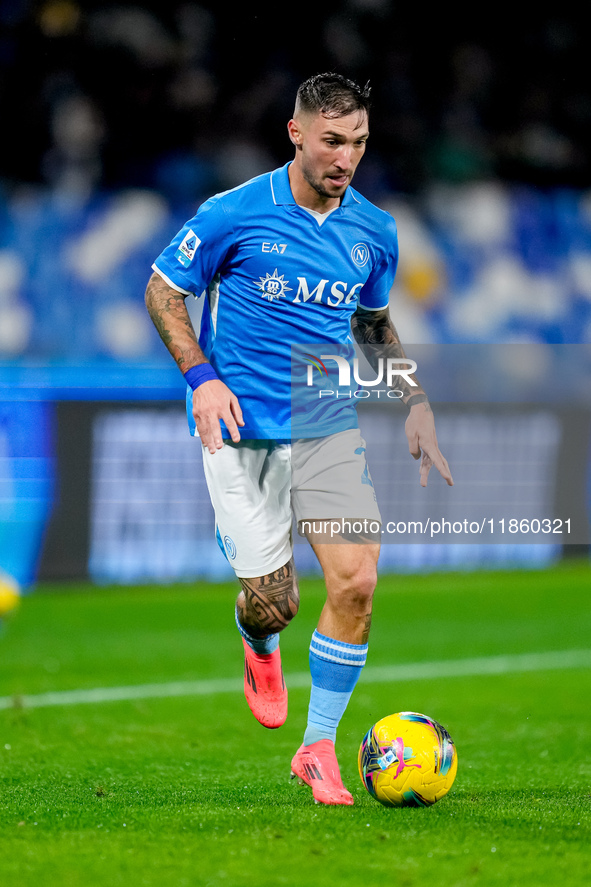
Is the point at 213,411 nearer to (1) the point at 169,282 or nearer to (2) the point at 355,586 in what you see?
(1) the point at 169,282

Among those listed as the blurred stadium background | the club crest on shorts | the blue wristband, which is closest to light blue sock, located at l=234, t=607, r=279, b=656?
the club crest on shorts

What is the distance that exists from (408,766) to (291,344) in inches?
58.1

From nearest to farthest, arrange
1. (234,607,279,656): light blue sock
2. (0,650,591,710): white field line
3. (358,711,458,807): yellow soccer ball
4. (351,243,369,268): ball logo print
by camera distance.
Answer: (358,711,458,807): yellow soccer ball < (351,243,369,268): ball logo print < (234,607,279,656): light blue sock < (0,650,591,710): white field line

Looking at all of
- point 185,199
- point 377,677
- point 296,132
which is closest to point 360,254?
point 296,132

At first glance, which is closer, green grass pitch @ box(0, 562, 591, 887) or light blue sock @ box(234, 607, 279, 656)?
green grass pitch @ box(0, 562, 591, 887)

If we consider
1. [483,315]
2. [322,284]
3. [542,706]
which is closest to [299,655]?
[542,706]

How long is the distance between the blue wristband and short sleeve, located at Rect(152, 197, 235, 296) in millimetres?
354

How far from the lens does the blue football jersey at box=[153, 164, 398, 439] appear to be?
3861 millimetres

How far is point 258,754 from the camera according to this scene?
480 cm

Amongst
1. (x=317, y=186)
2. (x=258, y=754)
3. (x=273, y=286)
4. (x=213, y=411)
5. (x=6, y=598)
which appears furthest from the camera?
(x=6, y=598)

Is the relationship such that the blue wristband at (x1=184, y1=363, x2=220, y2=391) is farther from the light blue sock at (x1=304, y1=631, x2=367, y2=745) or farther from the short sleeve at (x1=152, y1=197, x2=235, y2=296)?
the light blue sock at (x1=304, y1=631, x2=367, y2=745)

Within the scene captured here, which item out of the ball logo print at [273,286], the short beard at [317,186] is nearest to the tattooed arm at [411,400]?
the ball logo print at [273,286]

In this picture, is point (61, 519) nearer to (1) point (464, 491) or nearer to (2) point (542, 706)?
(1) point (464, 491)

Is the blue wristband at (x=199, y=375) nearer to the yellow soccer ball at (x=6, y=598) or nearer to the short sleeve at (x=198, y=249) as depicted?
the short sleeve at (x=198, y=249)
